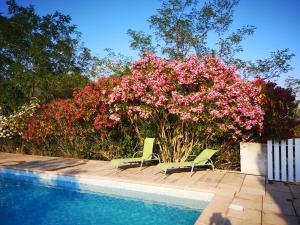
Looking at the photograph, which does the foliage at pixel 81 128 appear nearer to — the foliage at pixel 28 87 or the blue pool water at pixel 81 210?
the foliage at pixel 28 87

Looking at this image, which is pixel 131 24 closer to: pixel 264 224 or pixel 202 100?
pixel 202 100

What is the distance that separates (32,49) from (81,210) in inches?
428

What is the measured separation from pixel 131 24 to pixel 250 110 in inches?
513

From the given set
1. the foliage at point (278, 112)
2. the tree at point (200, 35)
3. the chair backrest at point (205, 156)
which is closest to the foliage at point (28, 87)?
the tree at point (200, 35)

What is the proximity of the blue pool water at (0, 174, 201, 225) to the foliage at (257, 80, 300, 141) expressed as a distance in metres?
3.03

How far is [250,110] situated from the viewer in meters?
7.11

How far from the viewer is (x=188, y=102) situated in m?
7.34

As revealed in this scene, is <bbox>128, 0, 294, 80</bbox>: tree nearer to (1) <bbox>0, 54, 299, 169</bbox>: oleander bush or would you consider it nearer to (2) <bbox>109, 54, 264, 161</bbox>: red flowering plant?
(1) <bbox>0, 54, 299, 169</bbox>: oleander bush

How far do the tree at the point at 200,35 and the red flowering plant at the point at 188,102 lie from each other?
33.7 ft

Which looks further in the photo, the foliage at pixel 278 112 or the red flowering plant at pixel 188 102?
the red flowering plant at pixel 188 102

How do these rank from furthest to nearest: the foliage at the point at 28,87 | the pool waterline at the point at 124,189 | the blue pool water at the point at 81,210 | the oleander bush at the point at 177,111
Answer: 1. the foliage at the point at 28,87
2. the oleander bush at the point at 177,111
3. the pool waterline at the point at 124,189
4. the blue pool water at the point at 81,210

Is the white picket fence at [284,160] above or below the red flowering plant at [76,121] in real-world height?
below

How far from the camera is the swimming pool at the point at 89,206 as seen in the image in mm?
5453

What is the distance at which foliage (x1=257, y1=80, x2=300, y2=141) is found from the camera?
264 inches
